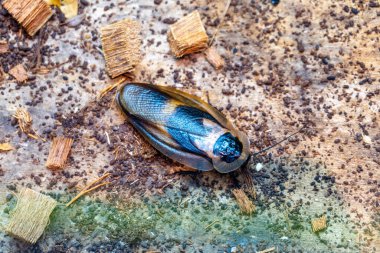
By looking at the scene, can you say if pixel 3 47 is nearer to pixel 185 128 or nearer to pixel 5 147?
pixel 5 147

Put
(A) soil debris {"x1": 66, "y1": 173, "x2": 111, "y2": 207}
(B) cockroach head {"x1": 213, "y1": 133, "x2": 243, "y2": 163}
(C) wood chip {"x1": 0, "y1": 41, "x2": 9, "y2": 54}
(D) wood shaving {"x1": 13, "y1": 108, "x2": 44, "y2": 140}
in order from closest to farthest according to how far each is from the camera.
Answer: (B) cockroach head {"x1": 213, "y1": 133, "x2": 243, "y2": 163}
(A) soil debris {"x1": 66, "y1": 173, "x2": 111, "y2": 207}
(D) wood shaving {"x1": 13, "y1": 108, "x2": 44, "y2": 140}
(C) wood chip {"x1": 0, "y1": 41, "x2": 9, "y2": 54}

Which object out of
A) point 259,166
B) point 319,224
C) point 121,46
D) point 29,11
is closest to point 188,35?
point 121,46

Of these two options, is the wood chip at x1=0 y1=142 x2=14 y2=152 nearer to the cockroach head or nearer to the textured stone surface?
the textured stone surface

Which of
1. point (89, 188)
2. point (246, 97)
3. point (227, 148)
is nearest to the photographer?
point (227, 148)

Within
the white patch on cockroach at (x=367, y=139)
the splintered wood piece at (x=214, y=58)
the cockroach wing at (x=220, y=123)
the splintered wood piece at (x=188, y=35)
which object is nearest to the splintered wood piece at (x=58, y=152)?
the cockroach wing at (x=220, y=123)

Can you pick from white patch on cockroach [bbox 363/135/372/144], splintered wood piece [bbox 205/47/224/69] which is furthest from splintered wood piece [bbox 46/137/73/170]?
white patch on cockroach [bbox 363/135/372/144]

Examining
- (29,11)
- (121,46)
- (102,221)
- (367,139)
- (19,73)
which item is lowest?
(367,139)

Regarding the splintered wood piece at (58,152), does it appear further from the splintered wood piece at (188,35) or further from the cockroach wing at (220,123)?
the splintered wood piece at (188,35)
